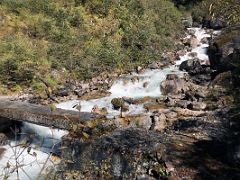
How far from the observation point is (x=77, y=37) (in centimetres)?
2716

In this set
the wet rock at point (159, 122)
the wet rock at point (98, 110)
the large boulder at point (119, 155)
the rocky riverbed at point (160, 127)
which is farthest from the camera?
the wet rock at point (98, 110)

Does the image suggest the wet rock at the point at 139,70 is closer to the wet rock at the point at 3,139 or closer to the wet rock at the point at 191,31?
the wet rock at the point at 191,31

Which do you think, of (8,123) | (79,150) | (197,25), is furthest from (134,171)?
(197,25)

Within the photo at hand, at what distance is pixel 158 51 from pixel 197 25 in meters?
8.90

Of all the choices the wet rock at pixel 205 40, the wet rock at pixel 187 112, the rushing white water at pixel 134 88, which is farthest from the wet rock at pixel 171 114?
the wet rock at pixel 205 40

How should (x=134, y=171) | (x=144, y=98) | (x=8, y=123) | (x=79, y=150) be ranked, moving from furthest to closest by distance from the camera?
(x=144, y=98) < (x=8, y=123) < (x=79, y=150) < (x=134, y=171)

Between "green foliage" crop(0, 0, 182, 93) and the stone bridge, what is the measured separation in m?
5.71

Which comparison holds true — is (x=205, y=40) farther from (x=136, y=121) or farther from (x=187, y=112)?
(x=136, y=121)

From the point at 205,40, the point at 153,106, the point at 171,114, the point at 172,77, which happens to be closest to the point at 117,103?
the point at 153,106

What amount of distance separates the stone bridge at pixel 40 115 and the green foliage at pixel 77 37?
5712mm

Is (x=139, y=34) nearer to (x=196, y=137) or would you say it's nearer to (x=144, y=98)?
(x=144, y=98)

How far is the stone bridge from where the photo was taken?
1542cm

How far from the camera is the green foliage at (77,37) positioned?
24.2 meters

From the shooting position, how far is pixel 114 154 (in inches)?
435
